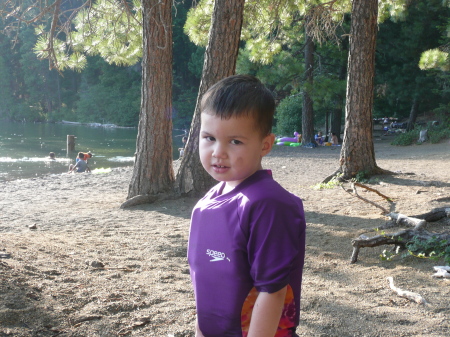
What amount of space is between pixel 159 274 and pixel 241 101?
296cm

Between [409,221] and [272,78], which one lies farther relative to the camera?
[272,78]

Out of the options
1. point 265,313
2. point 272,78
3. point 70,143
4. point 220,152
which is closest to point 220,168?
point 220,152

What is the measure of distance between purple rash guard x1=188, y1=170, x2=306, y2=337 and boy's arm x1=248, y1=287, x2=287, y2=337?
0.09ft

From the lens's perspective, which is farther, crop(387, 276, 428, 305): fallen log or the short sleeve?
crop(387, 276, 428, 305): fallen log

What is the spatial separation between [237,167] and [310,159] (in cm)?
1490

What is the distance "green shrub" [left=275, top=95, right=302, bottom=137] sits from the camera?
26625mm

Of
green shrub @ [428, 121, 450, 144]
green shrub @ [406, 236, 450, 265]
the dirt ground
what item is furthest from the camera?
green shrub @ [428, 121, 450, 144]

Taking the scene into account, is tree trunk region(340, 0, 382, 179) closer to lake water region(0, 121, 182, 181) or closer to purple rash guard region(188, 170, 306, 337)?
purple rash guard region(188, 170, 306, 337)

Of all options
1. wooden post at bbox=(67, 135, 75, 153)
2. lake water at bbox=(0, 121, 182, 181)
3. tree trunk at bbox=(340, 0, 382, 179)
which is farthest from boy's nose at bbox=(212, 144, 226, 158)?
wooden post at bbox=(67, 135, 75, 153)

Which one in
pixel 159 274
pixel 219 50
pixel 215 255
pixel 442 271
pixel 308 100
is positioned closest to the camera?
pixel 215 255

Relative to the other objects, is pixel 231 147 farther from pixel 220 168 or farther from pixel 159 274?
pixel 159 274

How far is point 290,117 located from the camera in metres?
26.8

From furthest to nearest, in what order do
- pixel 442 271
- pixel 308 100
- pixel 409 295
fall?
pixel 308 100 < pixel 442 271 < pixel 409 295

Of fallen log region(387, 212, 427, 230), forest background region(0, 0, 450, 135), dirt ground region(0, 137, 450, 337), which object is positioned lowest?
dirt ground region(0, 137, 450, 337)
